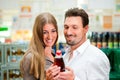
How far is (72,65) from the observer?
2.03m

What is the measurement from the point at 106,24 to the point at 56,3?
4.69 ft

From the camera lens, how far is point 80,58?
2020 mm

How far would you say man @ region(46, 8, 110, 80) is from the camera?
1.77 metres

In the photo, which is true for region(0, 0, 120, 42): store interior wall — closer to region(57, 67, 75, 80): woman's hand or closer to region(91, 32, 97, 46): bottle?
region(91, 32, 97, 46): bottle

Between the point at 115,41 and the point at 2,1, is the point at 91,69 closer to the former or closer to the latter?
the point at 115,41

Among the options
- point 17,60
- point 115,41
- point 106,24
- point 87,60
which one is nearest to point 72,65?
point 87,60

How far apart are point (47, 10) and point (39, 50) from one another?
4226mm

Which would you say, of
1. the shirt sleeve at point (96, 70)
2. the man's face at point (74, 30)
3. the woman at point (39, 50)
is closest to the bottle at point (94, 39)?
the woman at point (39, 50)

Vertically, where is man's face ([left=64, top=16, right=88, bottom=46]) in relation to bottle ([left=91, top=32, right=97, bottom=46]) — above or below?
above

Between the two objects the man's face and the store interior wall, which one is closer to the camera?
the man's face

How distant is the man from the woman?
396 millimetres

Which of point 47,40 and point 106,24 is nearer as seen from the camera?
point 47,40

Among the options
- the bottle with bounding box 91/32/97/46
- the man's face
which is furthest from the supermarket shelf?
the man's face

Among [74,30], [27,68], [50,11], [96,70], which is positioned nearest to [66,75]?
[96,70]
